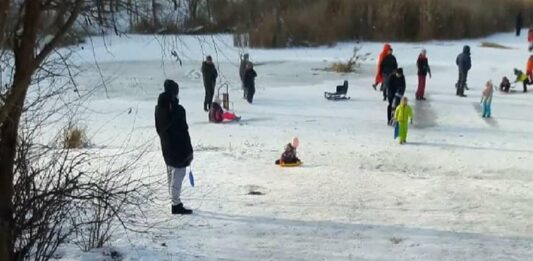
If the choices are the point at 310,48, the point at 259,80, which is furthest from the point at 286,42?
the point at 259,80

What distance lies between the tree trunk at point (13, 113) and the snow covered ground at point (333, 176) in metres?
0.84

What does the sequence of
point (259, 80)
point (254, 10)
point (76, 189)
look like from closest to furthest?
point (76, 189), point (254, 10), point (259, 80)

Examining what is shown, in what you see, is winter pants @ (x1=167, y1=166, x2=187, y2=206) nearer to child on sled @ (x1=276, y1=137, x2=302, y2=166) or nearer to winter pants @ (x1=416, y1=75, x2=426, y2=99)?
child on sled @ (x1=276, y1=137, x2=302, y2=166)

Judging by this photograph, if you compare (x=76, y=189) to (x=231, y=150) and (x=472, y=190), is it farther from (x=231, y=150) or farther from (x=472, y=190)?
(x=231, y=150)

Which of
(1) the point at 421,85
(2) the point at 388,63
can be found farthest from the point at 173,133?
(2) the point at 388,63

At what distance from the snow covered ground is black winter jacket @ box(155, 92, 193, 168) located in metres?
0.61

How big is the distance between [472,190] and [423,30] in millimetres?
30023

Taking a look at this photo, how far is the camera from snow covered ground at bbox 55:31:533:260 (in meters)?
8.41

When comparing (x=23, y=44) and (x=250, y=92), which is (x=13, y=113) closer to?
(x=23, y=44)

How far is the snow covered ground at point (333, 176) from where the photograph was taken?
27.6 ft

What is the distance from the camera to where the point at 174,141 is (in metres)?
9.66

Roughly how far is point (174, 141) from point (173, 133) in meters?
0.13

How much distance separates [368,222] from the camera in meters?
9.53

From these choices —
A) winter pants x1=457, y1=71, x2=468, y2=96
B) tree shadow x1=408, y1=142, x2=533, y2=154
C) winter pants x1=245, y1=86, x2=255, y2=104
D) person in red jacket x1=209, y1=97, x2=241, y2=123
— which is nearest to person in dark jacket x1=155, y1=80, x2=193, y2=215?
tree shadow x1=408, y1=142, x2=533, y2=154
